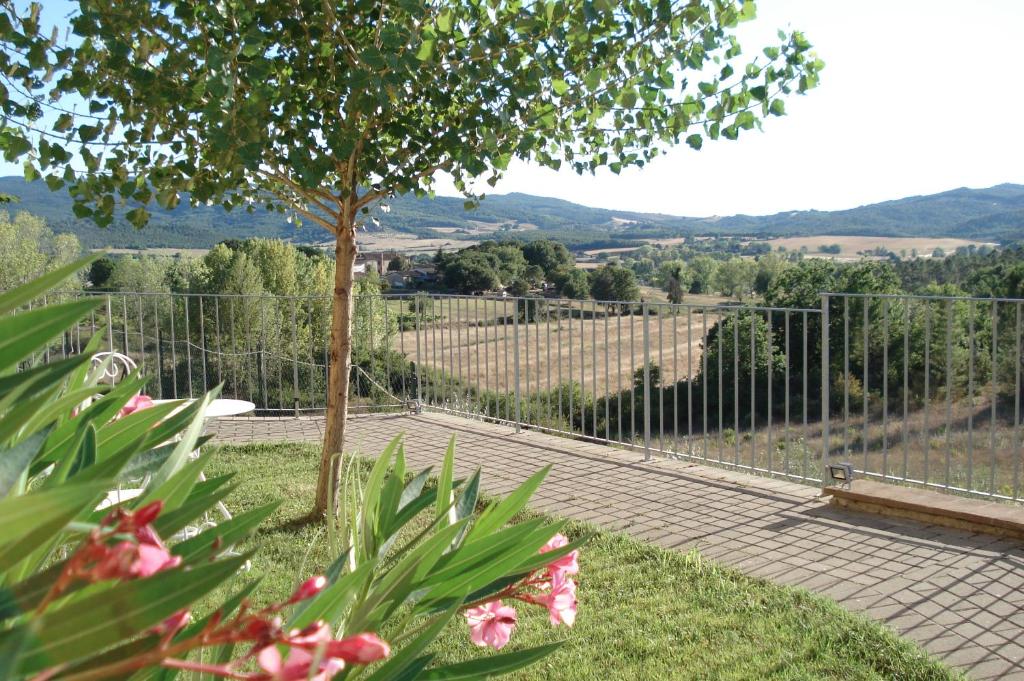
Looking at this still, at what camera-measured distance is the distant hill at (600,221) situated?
3359cm

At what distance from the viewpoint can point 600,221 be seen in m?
51.4

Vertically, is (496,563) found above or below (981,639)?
above

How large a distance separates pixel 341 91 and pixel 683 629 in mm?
2849

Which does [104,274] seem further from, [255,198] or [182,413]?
[182,413]

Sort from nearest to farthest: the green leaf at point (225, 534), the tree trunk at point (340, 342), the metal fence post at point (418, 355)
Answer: the green leaf at point (225, 534)
the tree trunk at point (340, 342)
the metal fence post at point (418, 355)

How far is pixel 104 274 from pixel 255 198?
20838 mm

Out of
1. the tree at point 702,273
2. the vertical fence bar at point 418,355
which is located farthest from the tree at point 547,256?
the vertical fence bar at point 418,355

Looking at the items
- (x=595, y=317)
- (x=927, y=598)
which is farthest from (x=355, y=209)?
(x=927, y=598)

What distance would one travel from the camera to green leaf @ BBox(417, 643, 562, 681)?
3.50 ft

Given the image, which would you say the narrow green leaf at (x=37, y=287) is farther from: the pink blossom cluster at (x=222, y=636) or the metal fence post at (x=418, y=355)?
the metal fence post at (x=418, y=355)

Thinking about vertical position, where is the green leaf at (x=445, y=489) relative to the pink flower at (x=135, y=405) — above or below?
below

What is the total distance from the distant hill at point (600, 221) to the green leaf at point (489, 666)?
28.0 m

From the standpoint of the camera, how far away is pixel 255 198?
5426 mm

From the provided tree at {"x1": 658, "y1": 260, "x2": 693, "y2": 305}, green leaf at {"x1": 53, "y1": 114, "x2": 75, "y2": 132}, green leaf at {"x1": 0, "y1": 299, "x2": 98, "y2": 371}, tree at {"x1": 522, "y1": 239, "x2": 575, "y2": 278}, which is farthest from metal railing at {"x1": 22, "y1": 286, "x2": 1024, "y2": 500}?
tree at {"x1": 658, "y1": 260, "x2": 693, "y2": 305}
